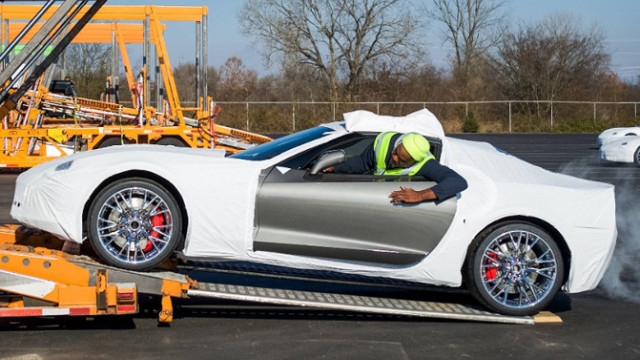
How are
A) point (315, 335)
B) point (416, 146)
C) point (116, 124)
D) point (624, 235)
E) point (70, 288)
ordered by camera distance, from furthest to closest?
point (116, 124) < point (624, 235) < point (416, 146) < point (315, 335) < point (70, 288)

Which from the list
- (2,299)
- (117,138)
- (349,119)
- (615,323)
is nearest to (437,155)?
(349,119)

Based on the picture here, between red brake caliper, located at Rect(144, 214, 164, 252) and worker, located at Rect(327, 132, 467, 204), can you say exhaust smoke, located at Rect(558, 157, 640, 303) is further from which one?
red brake caliper, located at Rect(144, 214, 164, 252)

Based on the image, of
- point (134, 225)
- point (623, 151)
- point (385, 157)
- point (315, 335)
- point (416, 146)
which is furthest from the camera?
point (623, 151)

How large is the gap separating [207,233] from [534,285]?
2575 millimetres

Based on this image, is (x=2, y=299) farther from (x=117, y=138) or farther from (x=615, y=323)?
(x=117, y=138)

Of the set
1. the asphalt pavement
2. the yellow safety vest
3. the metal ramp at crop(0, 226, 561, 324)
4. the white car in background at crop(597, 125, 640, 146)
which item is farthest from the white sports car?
the white car in background at crop(597, 125, 640, 146)

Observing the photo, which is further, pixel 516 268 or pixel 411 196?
pixel 516 268

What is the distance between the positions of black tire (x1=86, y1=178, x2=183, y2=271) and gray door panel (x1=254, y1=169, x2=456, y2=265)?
0.68 metres

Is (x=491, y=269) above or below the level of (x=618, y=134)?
below

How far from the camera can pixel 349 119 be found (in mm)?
7301

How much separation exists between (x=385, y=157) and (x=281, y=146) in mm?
839

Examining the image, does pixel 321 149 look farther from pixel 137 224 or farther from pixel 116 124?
pixel 116 124

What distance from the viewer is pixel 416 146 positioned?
22.9ft

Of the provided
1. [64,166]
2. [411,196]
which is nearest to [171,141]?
[64,166]
